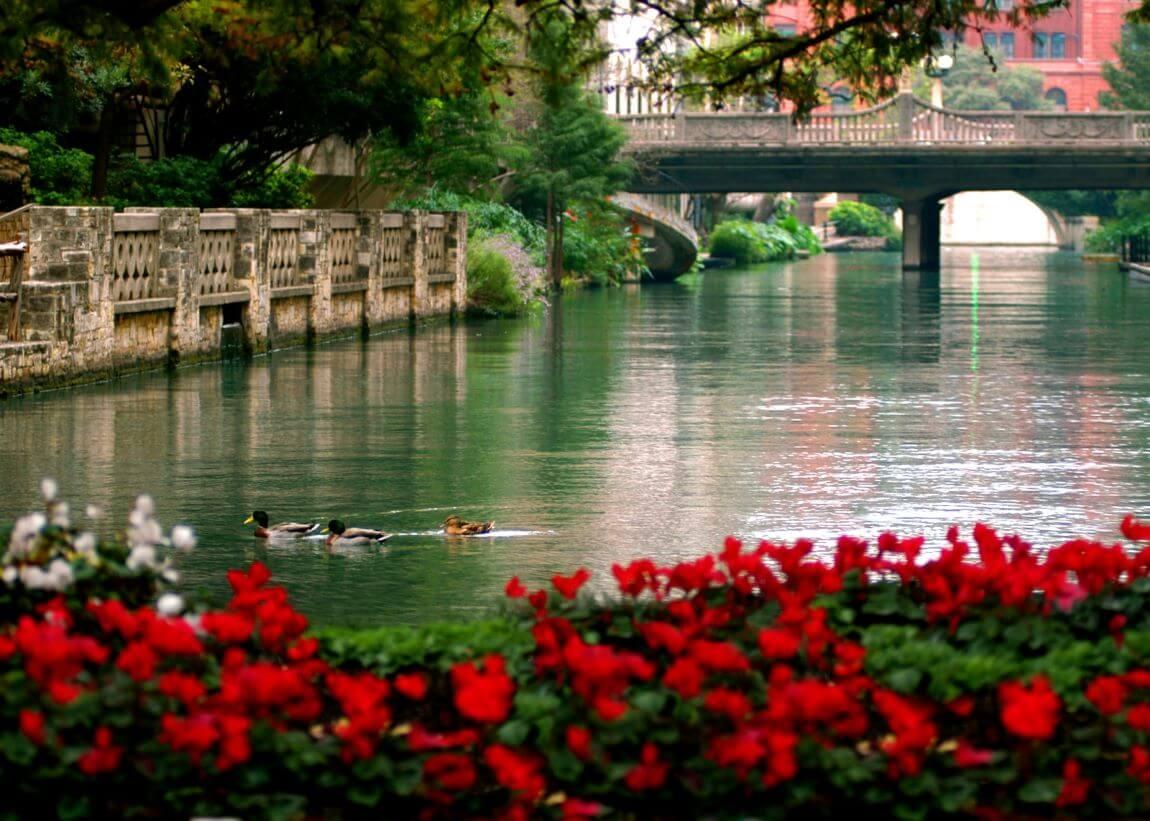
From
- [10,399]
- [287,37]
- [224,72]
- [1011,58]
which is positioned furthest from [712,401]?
[1011,58]

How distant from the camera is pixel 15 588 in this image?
6512 mm

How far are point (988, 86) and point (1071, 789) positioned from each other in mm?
150853

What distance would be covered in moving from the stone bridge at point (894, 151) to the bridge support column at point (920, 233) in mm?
Answer: 1585

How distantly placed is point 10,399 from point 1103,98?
85138 mm

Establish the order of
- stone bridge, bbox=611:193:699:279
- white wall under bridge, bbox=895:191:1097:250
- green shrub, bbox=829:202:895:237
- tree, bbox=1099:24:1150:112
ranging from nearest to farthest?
stone bridge, bbox=611:193:699:279
tree, bbox=1099:24:1150:112
green shrub, bbox=829:202:895:237
white wall under bridge, bbox=895:191:1097:250

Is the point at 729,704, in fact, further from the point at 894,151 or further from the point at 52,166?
the point at 894,151

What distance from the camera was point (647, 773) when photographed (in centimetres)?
547

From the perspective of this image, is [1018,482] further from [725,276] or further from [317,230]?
[725,276]

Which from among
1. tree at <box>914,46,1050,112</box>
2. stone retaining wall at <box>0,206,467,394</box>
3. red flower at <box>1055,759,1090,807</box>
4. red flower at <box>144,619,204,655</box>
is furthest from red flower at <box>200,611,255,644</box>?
tree at <box>914,46,1050,112</box>

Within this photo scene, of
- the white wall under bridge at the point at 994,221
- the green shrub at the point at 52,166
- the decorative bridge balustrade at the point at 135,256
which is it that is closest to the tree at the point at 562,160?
the green shrub at the point at 52,166

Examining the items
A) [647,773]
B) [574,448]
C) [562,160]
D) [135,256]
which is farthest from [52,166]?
[647,773]

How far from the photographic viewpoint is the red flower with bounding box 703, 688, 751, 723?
5559mm

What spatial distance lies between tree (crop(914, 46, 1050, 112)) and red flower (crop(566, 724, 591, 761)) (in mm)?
142814

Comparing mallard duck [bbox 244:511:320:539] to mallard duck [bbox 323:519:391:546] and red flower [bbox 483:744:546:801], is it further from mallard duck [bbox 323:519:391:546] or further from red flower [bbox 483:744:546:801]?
red flower [bbox 483:744:546:801]
